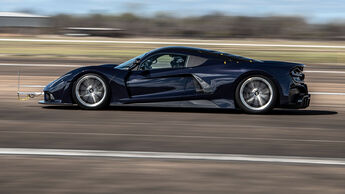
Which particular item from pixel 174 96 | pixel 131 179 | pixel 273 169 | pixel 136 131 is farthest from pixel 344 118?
pixel 131 179

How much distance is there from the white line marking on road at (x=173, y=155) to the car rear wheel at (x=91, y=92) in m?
3.26

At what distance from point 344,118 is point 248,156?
386 centimetres

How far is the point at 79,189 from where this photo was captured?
15.2ft

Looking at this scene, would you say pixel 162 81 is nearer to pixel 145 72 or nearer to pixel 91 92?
pixel 145 72

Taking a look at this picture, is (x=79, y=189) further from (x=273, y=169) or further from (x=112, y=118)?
(x=112, y=118)

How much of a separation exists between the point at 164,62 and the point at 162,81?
0.32 m

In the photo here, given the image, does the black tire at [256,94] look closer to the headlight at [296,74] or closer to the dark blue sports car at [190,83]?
the dark blue sports car at [190,83]

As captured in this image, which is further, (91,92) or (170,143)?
(91,92)

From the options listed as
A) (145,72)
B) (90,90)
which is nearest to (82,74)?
(90,90)

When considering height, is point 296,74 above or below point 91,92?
above

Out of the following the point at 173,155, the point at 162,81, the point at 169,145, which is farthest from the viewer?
the point at 162,81

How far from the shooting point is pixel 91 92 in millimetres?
9500

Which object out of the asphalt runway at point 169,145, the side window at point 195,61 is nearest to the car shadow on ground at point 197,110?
the asphalt runway at point 169,145

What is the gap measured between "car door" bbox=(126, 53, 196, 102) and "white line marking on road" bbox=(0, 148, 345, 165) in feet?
10.5
